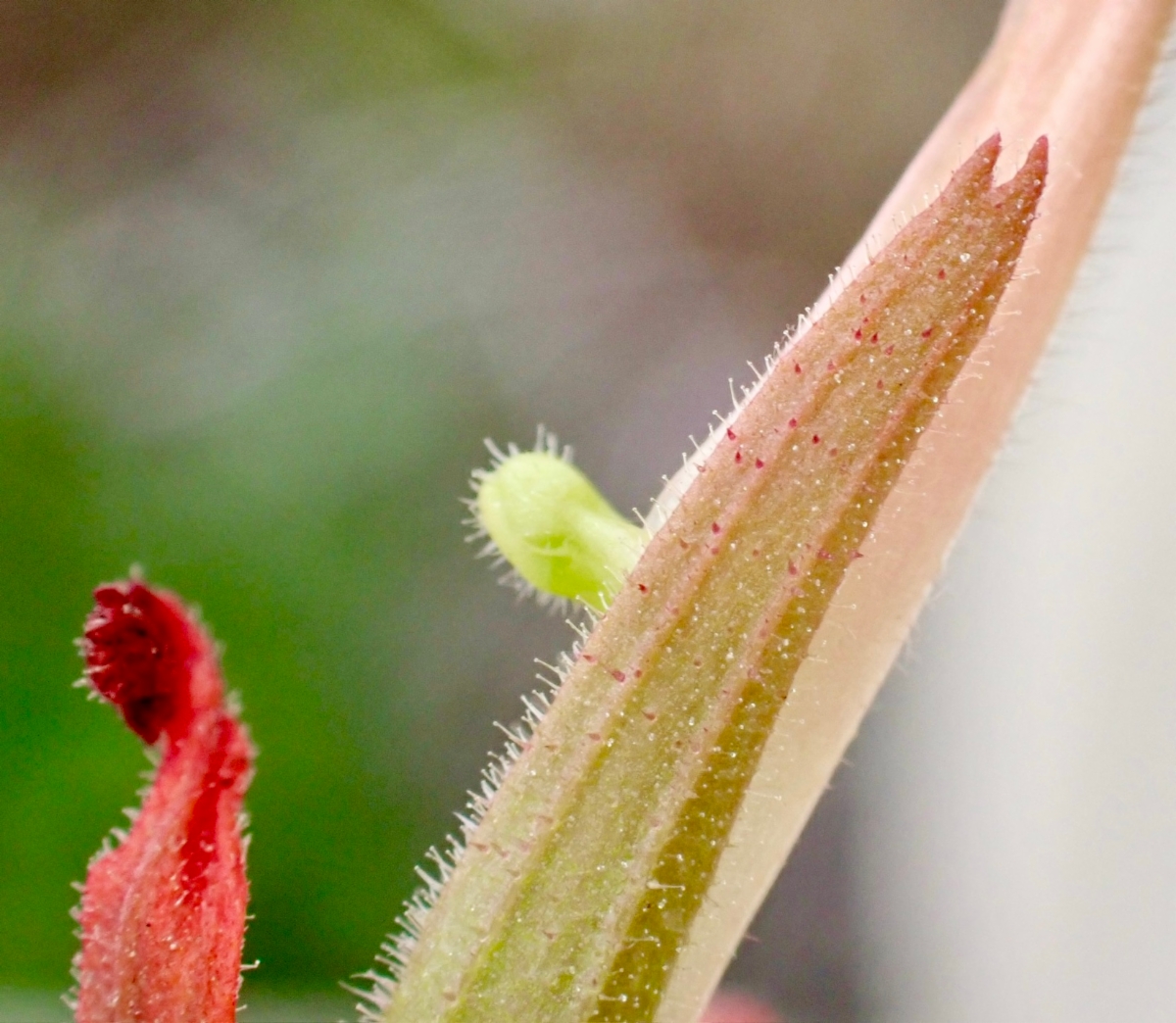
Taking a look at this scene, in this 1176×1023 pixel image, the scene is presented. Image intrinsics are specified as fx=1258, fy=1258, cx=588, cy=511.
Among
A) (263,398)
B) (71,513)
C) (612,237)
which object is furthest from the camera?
(612,237)

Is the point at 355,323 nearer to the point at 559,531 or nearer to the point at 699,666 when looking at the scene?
the point at 559,531

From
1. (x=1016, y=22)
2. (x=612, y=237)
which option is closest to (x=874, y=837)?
(x=612, y=237)

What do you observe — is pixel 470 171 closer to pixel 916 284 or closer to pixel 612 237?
pixel 612 237

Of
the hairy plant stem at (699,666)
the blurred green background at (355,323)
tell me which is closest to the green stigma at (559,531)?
the hairy plant stem at (699,666)

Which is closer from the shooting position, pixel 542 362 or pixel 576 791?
pixel 576 791

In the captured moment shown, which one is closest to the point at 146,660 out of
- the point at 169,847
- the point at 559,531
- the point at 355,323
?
the point at 169,847

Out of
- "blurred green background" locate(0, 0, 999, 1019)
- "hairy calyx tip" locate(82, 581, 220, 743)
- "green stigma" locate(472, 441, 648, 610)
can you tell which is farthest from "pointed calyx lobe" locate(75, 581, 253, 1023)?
"blurred green background" locate(0, 0, 999, 1019)

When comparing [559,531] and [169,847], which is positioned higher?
[559,531]
